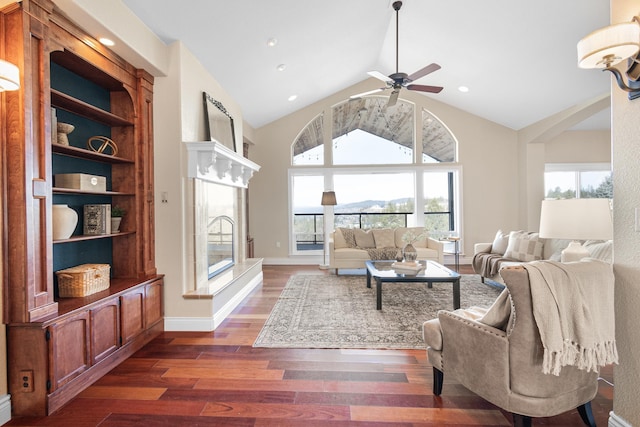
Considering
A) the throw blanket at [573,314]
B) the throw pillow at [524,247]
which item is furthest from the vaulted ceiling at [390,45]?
the throw blanket at [573,314]

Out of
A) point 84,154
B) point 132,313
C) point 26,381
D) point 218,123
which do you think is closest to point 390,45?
point 218,123

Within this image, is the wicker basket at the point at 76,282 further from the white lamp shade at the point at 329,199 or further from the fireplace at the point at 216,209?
the white lamp shade at the point at 329,199

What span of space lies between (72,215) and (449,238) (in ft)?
19.7

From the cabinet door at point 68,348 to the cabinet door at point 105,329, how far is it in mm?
64

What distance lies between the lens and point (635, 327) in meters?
1.60

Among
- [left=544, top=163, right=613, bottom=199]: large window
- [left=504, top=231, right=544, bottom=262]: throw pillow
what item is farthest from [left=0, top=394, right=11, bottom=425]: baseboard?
[left=544, top=163, right=613, bottom=199]: large window

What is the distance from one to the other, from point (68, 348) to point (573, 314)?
2911mm

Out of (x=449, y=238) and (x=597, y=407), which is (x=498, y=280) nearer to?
(x=449, y=238)

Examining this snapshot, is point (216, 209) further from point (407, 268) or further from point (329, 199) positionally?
point (329, 199)

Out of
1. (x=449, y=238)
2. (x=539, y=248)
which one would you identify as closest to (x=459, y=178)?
(x=449, y=238)

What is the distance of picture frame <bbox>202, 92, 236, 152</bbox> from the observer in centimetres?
377

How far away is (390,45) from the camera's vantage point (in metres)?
5.31

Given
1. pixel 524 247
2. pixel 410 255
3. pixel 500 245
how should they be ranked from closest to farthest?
pixel 410 255 < pixel 524 247 < pixel 500 245

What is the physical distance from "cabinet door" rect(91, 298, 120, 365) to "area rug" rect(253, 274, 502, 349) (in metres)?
1.12
